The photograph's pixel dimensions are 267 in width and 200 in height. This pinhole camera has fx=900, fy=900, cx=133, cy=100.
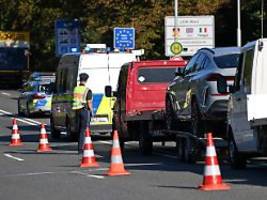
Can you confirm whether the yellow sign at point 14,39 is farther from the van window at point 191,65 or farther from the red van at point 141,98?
the van window at point 191,65

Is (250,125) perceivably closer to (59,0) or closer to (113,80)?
(113,80)

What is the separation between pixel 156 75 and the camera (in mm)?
22312

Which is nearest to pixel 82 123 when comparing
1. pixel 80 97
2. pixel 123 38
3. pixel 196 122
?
pixel 80 97

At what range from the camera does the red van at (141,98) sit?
2141 cm

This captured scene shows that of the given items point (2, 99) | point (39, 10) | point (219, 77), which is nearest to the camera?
point (219, 77)

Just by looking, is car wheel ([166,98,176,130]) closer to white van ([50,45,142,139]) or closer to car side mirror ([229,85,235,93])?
car side mirror ([229,85,235,93])

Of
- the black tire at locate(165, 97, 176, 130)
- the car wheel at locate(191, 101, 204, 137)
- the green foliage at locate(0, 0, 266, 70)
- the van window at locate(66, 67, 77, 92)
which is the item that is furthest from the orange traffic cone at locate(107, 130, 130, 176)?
the green foliage at locate(0, 0, 266, 70)

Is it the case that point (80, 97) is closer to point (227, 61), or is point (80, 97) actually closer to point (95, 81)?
point (95, 81)

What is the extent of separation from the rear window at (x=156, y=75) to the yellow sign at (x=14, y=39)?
1818 inches

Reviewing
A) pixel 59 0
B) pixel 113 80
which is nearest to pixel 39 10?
pixel 59 0

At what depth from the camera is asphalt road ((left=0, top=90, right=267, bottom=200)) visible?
43.5 feet

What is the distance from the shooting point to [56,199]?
13031mm

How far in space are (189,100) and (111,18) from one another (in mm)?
38510

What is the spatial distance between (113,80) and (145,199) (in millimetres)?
13942
